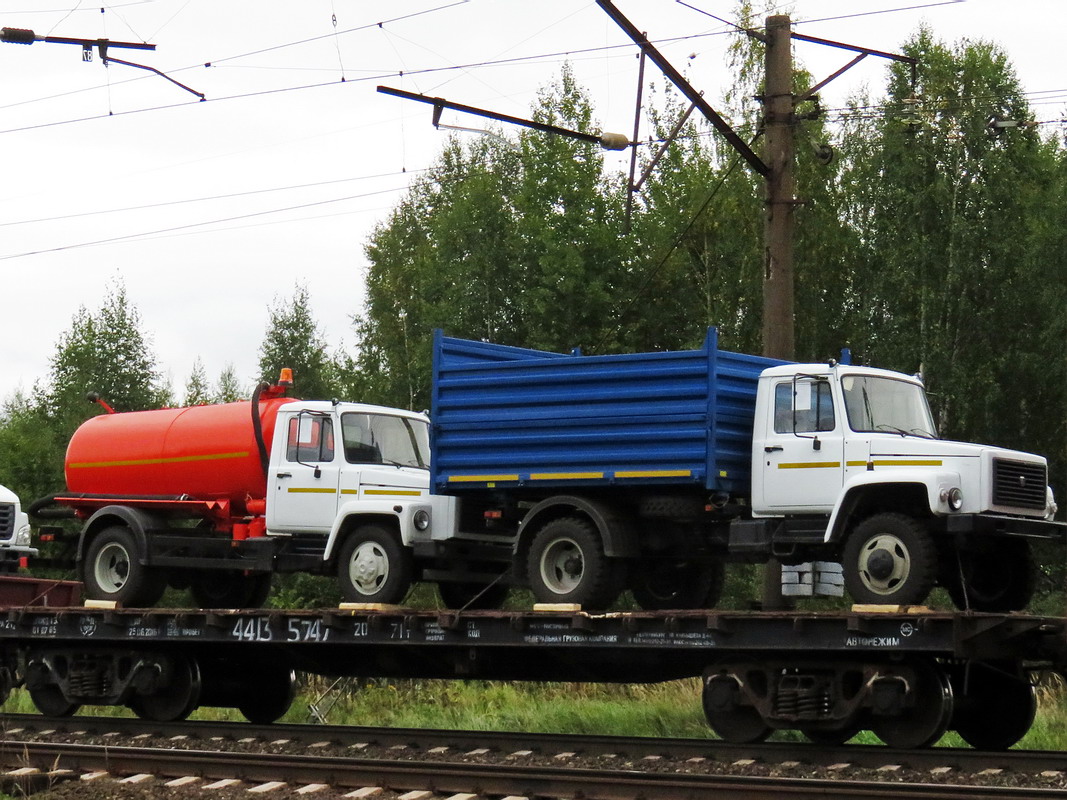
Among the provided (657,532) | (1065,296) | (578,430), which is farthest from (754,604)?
(1065,296)

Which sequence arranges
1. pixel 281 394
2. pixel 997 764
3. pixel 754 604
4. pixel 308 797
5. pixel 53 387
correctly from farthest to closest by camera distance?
pixel 53 387, pixel 281 394, pixel 754 604, pixel 997 764, pixel 308 797

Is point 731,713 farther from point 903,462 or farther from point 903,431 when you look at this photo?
point 903,431

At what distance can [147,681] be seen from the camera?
14945 millimetres

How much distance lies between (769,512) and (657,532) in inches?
46.8

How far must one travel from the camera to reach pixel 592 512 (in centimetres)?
1324

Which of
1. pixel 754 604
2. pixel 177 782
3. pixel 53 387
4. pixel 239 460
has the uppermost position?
pixel 53 387

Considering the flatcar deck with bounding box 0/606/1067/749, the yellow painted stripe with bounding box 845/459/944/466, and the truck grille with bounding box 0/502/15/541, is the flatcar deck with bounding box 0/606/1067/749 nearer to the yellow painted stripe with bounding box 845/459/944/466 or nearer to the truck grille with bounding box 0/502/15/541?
the yellow painted stripe with bounding box 845/459/944/466

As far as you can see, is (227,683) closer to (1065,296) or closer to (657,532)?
(657,532)

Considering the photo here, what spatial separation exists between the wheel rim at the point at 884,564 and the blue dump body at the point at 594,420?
1.39 metres

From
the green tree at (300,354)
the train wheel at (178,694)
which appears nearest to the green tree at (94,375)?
the green tree at (300,354)

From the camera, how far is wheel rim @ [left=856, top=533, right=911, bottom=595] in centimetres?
1187

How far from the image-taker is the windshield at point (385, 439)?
A: 50.9ft

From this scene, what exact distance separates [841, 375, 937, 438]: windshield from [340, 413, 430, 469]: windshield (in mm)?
4586

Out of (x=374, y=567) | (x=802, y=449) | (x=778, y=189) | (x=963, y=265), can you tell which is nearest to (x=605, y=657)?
(x=802, y=449)
